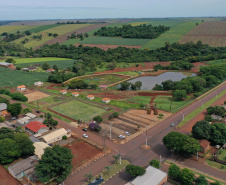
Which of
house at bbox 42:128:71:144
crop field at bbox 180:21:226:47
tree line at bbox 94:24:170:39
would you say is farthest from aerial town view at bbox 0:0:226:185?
tree line at bbox 94:24:170:39

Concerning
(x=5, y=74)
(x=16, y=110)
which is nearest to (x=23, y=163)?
(x=16, y=110)

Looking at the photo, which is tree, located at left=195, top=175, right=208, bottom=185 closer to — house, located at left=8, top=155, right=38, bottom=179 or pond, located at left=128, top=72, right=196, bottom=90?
house, located at left=8, top=155, right=38, bottom=179

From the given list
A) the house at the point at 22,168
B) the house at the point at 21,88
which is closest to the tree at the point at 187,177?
the house at the point at 22,168

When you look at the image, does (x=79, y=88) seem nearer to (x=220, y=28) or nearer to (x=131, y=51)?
(x=131, y=51)

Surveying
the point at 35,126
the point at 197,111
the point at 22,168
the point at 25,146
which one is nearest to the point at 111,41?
the point at 197,111

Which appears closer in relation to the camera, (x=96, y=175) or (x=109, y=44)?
(x=96, y=175)
